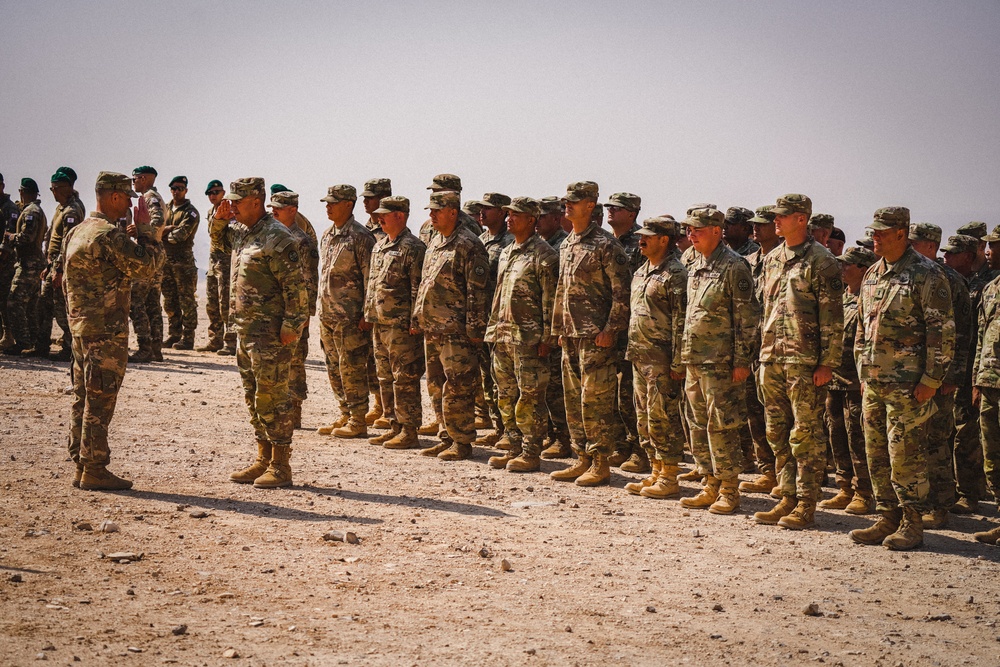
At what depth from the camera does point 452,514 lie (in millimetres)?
8211

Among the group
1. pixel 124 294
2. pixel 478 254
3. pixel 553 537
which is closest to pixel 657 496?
pixel 553 537

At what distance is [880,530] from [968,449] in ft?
5.99

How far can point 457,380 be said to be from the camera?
33.7 feet

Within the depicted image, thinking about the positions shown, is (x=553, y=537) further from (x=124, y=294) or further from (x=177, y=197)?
(x=177, y=197)

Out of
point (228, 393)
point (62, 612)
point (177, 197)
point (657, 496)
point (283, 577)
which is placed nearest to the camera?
point (62, 612)

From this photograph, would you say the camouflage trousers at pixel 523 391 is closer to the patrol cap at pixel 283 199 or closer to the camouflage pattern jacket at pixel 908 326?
the patrol cap at pixel 283 199

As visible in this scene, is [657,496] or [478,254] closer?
[657,496]

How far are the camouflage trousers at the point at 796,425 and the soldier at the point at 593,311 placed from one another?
1619 mm

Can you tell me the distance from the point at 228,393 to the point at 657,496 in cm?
671

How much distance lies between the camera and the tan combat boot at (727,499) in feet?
27.7

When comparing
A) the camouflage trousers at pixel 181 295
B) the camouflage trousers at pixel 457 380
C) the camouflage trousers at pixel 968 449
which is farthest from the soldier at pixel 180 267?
the camouflage trousers at pixel 968 449

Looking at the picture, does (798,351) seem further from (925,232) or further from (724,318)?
(925,232)

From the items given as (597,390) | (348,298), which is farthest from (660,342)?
(348,298)

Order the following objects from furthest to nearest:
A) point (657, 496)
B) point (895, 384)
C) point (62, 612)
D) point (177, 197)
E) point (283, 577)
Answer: point (177, 197) < point (657, 496) < point (895, 384) < point (283, 577) < point (62, 612)
